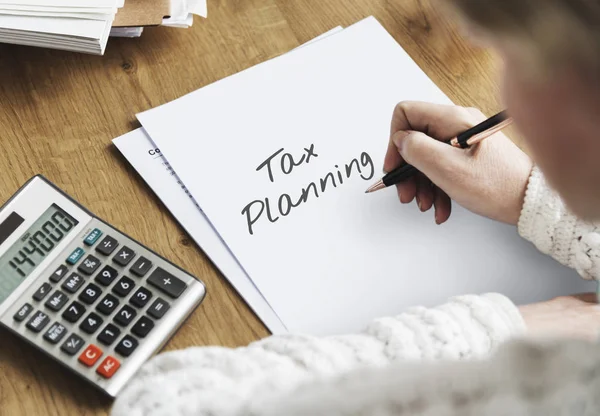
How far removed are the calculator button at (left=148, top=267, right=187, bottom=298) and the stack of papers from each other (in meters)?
0.22

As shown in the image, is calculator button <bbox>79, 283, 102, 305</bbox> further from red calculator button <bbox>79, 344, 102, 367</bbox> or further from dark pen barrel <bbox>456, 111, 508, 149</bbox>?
dark pen barrel <bbox>456, 111, 508, 149</bbox>

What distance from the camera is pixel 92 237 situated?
513 millimetres

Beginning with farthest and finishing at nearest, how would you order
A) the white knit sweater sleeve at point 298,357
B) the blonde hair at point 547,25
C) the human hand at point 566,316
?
the human hand at point 566,316 → the white knit sweater sleeve at point 298,357 → the blonde hair at point 547,25

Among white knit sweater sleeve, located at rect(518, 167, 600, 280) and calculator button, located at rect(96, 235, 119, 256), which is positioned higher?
calculator button, located at rect(96, 235, 119, 256)

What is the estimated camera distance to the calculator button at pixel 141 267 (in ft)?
1.64

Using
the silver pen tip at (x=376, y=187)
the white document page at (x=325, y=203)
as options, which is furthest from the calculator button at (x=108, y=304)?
the silver pen tip at (x=376, y=187)

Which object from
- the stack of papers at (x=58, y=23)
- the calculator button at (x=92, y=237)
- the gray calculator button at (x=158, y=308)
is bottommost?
the gray calculator button at (x=158, y=308)

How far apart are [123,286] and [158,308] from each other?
3cm

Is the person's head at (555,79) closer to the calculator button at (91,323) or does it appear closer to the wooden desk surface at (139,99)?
the wooden desk surface at (139,99)

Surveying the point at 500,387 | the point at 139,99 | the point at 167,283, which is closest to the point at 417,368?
the point at 500,387

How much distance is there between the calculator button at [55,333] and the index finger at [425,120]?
290 mm

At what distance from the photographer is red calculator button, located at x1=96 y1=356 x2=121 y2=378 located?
46 cm

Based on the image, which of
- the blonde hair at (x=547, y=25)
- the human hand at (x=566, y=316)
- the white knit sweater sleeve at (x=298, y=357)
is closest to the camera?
the blonde hair at (x=547, y=25)

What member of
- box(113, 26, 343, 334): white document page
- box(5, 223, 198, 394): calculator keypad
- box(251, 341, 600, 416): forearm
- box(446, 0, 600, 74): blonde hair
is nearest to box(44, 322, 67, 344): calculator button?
box(5, 223, 198, 394): calculator keypad
